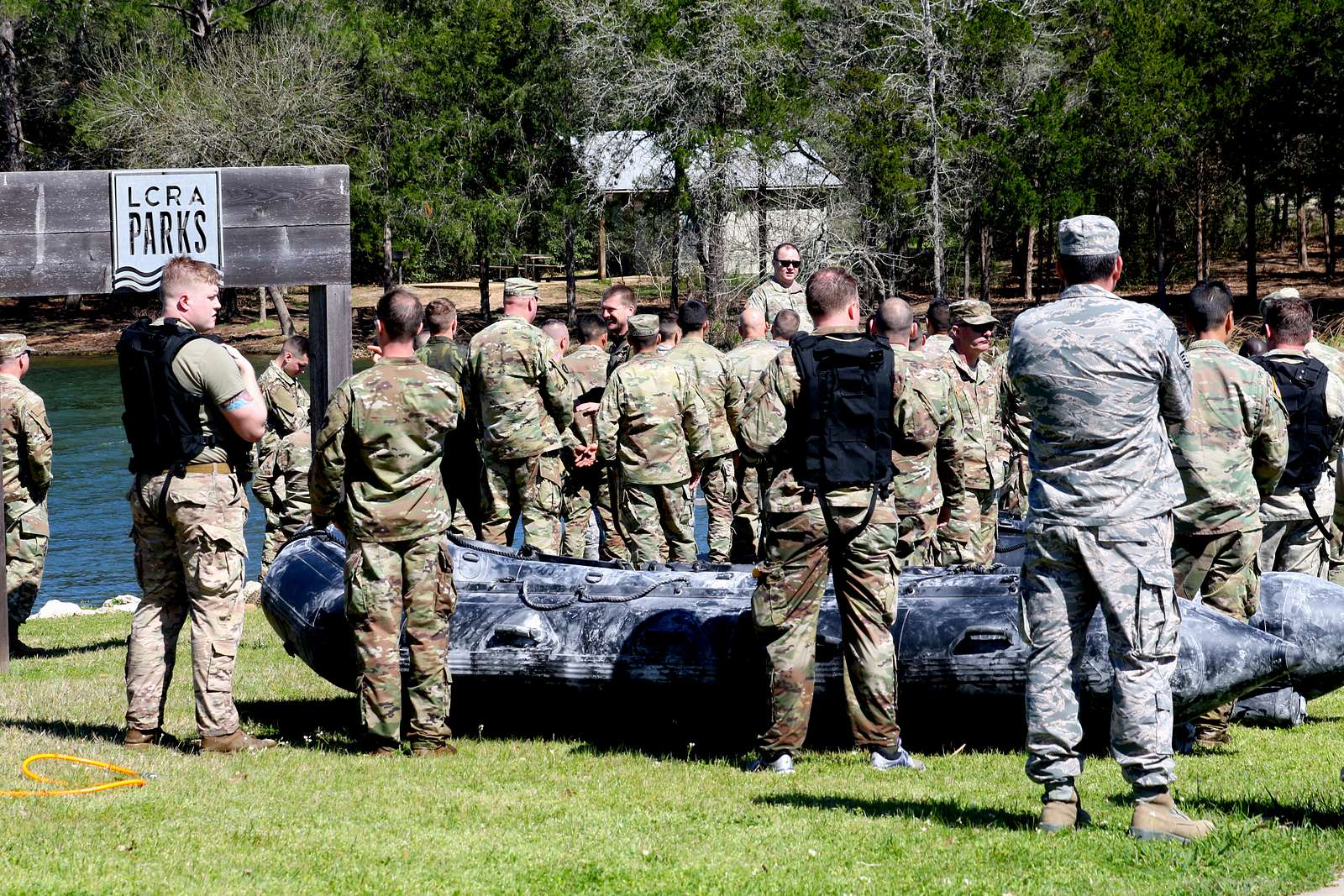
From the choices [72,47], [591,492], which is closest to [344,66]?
[72,47]

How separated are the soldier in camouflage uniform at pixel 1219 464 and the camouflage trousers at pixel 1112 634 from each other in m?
1.95

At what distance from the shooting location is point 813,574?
6.02m

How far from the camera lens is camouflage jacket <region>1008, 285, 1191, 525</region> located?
464cm

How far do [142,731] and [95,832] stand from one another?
57.4 inches

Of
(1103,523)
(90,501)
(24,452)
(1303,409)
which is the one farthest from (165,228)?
(90,501)

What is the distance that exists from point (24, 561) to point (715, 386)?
4.71 meters

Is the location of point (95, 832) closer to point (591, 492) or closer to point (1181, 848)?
point (1181, 848)

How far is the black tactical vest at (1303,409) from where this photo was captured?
23.9 feet

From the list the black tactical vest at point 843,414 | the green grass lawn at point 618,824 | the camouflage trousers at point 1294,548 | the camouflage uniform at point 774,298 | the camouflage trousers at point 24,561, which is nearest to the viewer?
the green grass lawn at point 618,824

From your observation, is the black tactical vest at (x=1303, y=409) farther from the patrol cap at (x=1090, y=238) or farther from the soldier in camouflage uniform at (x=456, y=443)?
the soldier in camouflage uniform at (x=456, y=443)

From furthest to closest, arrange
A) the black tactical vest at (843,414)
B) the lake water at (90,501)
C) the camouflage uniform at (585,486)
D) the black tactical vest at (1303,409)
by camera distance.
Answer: the lake water at (90,501) → the camouflage uniform at (585,486) → the black tactical vest at (1303,409) → the black tactical vest at (843,414)

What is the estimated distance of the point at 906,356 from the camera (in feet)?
24.4

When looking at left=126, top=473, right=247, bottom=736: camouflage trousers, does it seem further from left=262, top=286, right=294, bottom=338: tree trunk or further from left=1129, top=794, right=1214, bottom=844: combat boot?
left=262, top=286, right=294, bottom=338: tree trunk

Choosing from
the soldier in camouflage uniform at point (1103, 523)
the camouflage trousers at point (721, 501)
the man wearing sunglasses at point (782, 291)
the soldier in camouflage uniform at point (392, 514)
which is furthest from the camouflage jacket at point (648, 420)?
the soldier in camouflage uniform at point (1103, 523)
